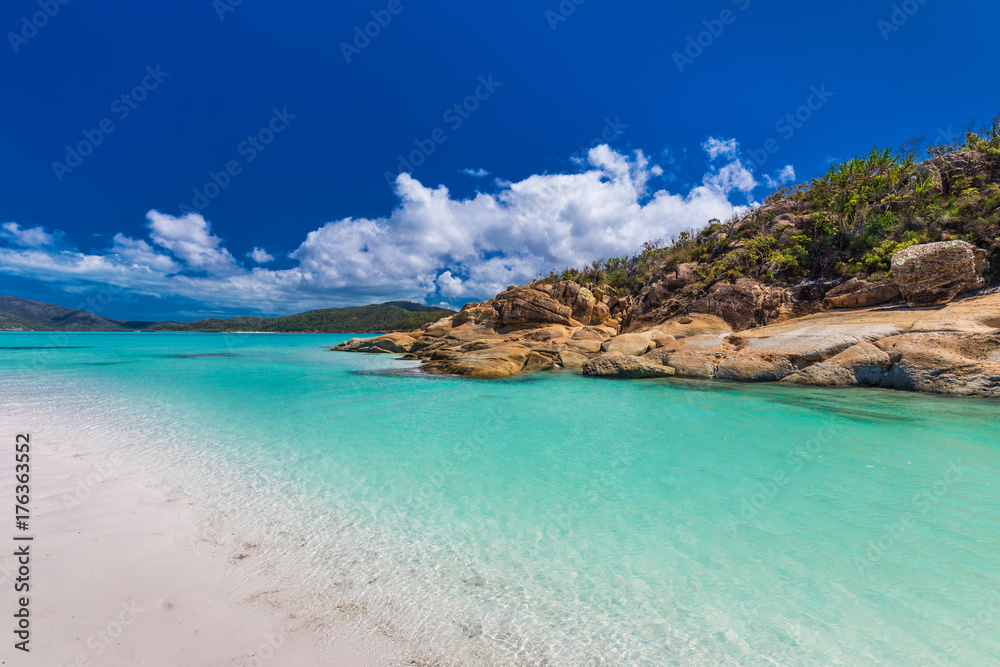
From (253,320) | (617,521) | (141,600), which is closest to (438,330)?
(617,521)

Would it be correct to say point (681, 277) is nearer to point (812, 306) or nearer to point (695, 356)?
point (812, 306)

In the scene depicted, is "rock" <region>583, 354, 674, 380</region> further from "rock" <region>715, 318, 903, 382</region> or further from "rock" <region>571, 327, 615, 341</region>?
"rock" <region>571, 327, 615, 341</region>

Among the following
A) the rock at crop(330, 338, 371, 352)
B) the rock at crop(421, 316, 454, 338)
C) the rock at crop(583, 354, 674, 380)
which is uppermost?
the rock at crop(421, 316, 454, 338)

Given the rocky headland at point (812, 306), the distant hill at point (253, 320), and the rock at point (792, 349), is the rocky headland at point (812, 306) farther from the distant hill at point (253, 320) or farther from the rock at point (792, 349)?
the distant hill at point (253, 320)

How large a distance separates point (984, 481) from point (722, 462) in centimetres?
375

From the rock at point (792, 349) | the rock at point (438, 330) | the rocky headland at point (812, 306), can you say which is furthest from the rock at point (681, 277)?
the rock at point (438, 330)

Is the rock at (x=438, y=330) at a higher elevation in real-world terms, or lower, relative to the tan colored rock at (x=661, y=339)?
higher

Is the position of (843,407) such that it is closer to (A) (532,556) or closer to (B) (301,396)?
(A) (532,556)

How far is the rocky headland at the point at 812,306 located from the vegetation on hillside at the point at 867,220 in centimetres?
9

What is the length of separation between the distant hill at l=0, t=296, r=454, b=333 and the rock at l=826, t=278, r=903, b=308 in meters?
118

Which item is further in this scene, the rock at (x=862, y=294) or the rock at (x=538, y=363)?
the rock at (x=538, y=363)

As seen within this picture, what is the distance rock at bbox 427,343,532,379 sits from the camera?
20.5m

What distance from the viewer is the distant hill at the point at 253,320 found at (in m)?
138

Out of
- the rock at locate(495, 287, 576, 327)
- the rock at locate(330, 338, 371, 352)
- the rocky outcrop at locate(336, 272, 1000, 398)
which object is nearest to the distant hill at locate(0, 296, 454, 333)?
the rock at locate(330, 338, 371, 352)
